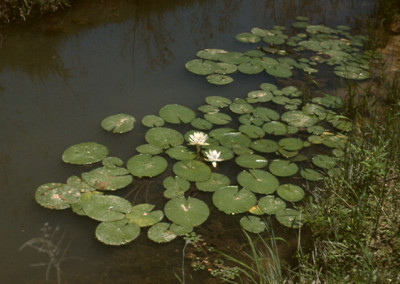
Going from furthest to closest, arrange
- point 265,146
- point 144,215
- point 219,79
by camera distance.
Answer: point 219,79, point 265,146, point 144,215

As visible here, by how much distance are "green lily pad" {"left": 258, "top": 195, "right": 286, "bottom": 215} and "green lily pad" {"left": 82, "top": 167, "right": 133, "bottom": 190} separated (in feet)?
2.67

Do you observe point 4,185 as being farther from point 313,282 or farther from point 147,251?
point 313,282

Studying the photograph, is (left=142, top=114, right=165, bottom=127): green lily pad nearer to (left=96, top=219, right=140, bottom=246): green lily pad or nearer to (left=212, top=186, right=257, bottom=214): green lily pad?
(left=212, top=186, right=257, bottom=214): green lily pad

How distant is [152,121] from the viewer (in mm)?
3115

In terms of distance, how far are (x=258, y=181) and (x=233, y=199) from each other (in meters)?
0.24

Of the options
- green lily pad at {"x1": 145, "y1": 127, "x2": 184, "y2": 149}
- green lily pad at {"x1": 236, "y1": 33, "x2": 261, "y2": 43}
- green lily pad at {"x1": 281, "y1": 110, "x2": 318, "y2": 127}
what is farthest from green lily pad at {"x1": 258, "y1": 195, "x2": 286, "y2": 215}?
green lily pad at {"x1": 236, "y1": 33, "x2": 261, "y2": 43}

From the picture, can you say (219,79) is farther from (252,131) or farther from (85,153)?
(85,153)

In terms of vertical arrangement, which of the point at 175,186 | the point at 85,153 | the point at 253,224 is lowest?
the point at 253,224

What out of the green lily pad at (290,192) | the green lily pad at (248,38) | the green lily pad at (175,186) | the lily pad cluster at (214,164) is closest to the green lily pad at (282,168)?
the lily pad cluster at (214,164)

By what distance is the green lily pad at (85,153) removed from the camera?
2.73 metres

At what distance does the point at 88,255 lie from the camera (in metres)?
2.22

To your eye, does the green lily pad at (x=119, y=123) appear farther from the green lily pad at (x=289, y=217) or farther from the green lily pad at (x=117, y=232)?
the green lily pad at (x=289, y=217)

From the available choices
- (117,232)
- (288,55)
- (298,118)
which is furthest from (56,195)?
(288,55)

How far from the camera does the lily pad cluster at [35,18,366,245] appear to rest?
7.95ft
